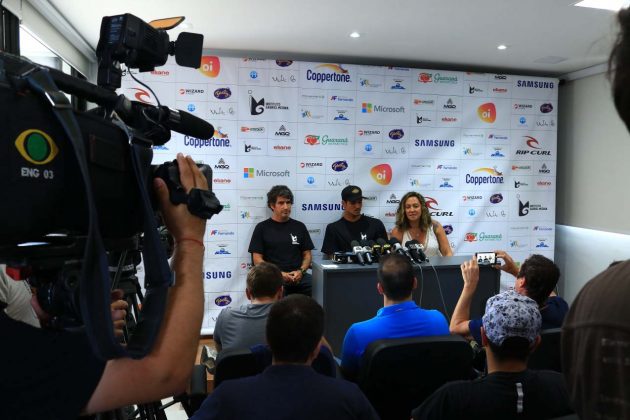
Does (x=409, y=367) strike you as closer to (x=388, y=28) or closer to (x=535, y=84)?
(x=388, y=28)

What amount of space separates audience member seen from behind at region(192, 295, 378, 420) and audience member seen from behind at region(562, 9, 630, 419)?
2.81 feet

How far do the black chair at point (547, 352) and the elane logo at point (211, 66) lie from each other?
12.2ft

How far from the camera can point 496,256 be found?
10.6 ft

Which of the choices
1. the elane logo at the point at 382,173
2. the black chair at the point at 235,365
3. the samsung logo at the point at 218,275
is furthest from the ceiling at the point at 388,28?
the black chair at the point at 235,365

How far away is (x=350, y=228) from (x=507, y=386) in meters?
3.26

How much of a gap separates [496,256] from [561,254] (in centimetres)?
310

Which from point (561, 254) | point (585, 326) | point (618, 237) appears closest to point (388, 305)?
point (585, 326)

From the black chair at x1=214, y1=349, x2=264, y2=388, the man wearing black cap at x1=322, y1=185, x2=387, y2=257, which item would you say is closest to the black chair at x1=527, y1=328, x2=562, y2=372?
the black chair at x1=214, y1=349, x2=264, y2=388

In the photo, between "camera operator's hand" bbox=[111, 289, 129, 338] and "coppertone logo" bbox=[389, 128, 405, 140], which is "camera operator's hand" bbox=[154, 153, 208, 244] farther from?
"coppertone logo" bbox=[389, 128, 405, 140]

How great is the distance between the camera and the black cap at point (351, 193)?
4.61 metres

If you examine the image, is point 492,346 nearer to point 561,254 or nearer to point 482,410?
point 482,410

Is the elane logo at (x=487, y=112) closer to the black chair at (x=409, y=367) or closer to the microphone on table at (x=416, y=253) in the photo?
the microphone on table at (x=416, y=253)

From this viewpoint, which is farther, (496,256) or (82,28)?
(82,28)

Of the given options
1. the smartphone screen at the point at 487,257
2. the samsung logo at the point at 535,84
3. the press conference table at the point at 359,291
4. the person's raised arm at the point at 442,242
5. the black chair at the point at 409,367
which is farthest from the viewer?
the samsung logo at the point at 535,84
